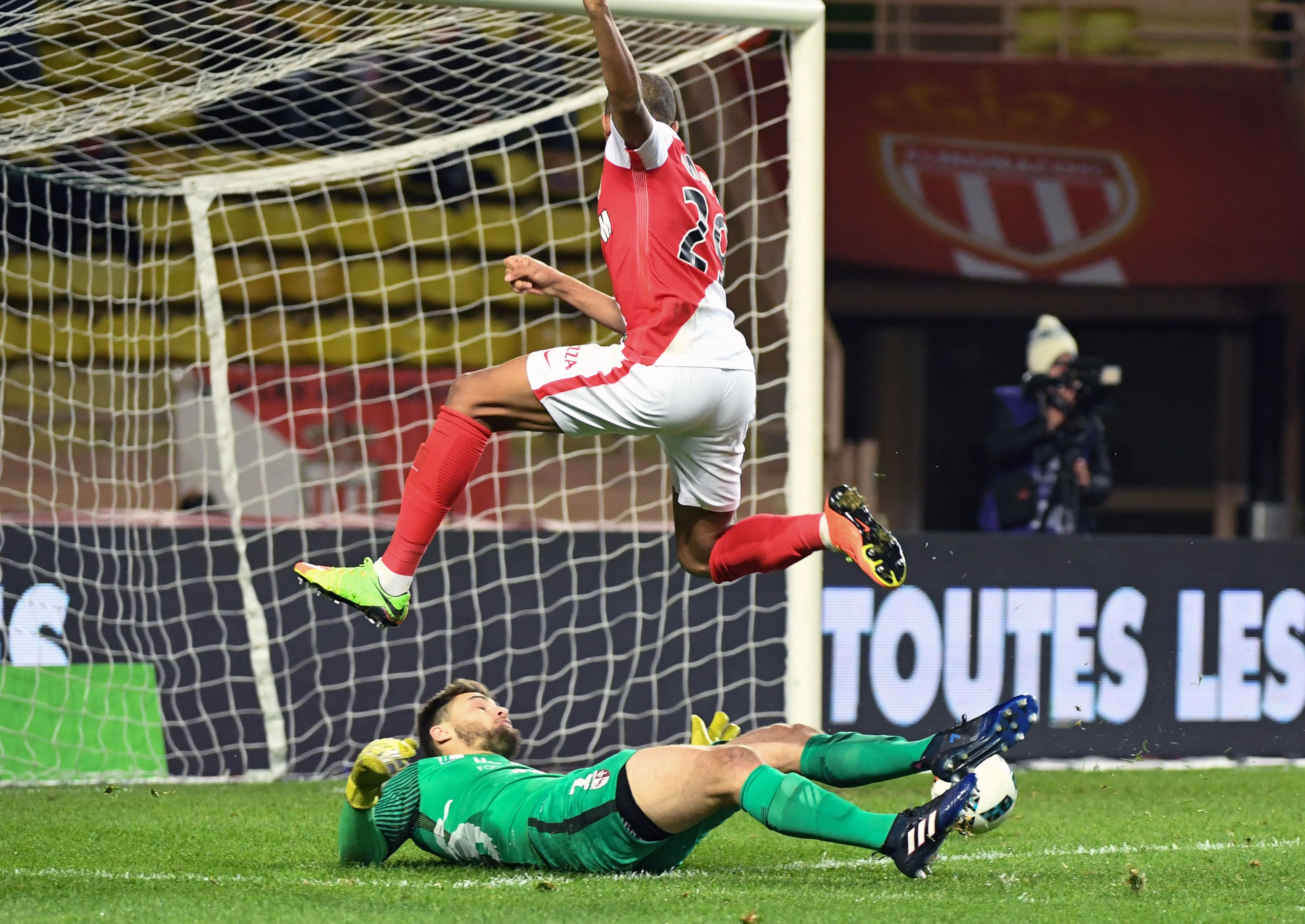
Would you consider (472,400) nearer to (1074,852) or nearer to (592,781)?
(592,781)

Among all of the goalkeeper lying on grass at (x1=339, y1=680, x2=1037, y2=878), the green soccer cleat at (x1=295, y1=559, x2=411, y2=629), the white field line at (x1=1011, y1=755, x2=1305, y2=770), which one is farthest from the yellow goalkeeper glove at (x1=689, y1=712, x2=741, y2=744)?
the white field line at (x1=1011, y1=755, x2=1305, y2=770)

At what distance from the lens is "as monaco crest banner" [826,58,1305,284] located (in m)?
11.0

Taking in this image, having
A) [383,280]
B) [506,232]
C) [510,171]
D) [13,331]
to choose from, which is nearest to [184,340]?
[13,331]

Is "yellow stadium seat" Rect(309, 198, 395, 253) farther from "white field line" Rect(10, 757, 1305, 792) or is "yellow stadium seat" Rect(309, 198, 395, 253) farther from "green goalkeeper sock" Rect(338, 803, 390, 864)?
"green goalkeeper sock" Rect(338, 803, 390, 864)

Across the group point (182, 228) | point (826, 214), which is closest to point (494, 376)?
point (182, 228)

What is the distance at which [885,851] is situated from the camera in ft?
12.7

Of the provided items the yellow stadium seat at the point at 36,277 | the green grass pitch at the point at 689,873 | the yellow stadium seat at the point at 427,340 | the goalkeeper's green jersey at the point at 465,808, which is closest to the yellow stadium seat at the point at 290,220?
the yellow stadium seat at the point at 427,340

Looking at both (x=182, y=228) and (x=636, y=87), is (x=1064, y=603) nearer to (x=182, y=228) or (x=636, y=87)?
(x=636, y=87)

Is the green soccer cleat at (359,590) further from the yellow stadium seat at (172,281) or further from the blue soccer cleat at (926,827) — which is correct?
the yellow stadium seat at (172,281)

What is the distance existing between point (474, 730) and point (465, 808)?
0.23m

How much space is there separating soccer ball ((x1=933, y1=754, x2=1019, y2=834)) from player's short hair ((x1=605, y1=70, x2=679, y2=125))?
1892mm

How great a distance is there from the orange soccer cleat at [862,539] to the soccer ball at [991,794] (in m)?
0.56

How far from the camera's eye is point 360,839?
438 centimetres

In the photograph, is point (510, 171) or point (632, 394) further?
point (510, 171)
